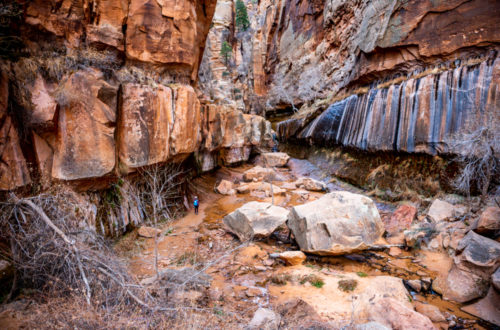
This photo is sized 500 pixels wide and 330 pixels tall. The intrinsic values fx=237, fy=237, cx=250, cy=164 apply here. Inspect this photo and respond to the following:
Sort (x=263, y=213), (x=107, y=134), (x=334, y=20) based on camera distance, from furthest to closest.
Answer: (x=334, y=20) < (x=263, y=213) < (x=107, y=134)

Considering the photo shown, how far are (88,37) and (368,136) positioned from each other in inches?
592

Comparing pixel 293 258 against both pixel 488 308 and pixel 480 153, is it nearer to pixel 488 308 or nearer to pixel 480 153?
pixel 488 308

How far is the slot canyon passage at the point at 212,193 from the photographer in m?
4.60

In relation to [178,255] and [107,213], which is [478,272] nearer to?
[178,255]

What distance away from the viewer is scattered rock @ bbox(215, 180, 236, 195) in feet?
55.8

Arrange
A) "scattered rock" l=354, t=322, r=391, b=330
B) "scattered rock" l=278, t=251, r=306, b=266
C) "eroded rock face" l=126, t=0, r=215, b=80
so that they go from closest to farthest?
1. "scattered rock" l=354, t=322, r=391, b=330
2. "scattered rock" l=278, t=251, r=306, b=266
3. "eroded rock face" l=126, t=0, r=215, b=80

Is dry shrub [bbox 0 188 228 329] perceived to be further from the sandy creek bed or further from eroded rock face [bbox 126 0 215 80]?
eroded rock face [bbox 126 0 215 80]

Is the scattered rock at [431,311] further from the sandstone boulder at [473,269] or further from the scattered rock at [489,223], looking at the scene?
the scattered rock at [489,223]

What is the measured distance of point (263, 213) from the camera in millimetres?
9914

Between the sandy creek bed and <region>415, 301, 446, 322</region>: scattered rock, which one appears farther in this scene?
the sandy creek bed

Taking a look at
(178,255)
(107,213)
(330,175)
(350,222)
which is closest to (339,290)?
Answer: (350,222)

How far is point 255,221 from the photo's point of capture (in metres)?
9.55

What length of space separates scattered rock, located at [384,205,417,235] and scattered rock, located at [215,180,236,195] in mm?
9898

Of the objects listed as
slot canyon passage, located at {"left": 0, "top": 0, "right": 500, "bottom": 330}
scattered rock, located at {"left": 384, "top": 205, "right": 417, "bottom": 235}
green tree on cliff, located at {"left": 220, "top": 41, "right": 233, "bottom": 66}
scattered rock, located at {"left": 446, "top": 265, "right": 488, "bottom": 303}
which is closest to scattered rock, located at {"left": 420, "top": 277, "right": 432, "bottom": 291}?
slot canyon passage, located at {"left": 0, "top": 0, "right": 500, "bottom": 330}
